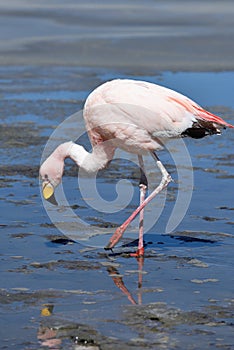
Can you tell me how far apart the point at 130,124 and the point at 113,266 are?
3.99ft

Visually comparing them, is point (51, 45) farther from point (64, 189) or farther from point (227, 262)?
point (227, 262)

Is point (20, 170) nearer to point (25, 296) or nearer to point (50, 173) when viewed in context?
point (50, 173)

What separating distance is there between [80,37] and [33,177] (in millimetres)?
8289

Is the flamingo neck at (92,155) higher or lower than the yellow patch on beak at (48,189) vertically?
higher

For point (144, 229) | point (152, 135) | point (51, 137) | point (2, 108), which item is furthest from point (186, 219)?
point (2, 108)

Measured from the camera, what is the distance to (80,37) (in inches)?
675

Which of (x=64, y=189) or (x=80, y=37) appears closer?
(x=64, y=189)

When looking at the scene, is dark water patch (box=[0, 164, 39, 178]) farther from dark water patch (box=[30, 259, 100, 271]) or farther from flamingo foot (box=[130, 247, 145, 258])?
dark water patch (box=[30, 259, 100, 271])

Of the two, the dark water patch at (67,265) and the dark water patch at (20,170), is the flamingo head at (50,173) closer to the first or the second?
the dark water patch at (67,265)

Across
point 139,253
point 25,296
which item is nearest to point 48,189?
point 139,253

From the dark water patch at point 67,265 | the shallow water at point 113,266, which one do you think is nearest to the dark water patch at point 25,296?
the shallow water at point 113,266

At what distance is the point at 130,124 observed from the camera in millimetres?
7422

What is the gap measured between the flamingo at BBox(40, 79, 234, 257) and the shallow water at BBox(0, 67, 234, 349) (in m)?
0.40

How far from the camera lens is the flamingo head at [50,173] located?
7523mm
